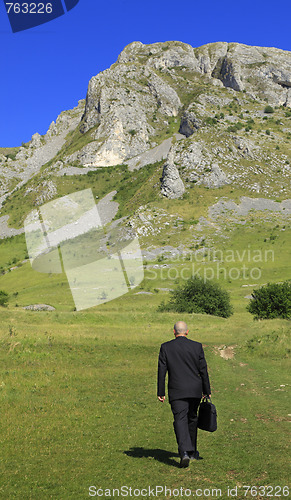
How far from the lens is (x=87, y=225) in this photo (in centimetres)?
14262

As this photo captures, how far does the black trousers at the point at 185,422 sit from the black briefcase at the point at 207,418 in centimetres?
15

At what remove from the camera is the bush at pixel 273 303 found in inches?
1690

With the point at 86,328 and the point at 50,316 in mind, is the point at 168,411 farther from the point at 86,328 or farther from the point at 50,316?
the point at 50,316

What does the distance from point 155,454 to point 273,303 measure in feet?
122

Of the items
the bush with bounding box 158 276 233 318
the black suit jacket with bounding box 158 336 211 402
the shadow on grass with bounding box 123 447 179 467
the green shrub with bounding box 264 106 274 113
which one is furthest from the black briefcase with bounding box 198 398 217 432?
the green shrub with bounding box 264 106 274 113

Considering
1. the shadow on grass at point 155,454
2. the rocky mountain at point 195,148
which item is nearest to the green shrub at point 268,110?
the rocky mountain at point 195,148

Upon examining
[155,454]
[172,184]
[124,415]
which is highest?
[172,184]

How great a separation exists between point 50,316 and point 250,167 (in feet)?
392

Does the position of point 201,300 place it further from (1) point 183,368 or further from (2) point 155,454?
(1) point 183,368

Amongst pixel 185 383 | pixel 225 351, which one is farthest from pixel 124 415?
pixel 225 351

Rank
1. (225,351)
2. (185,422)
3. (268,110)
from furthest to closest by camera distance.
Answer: (268,110) < (225,351) < (185,422)

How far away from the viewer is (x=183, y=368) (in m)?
9.13

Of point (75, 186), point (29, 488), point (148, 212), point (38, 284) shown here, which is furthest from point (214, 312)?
point (75, 186)

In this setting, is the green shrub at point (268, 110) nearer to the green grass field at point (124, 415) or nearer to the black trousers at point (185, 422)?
the green grass field at point (124, 415)
